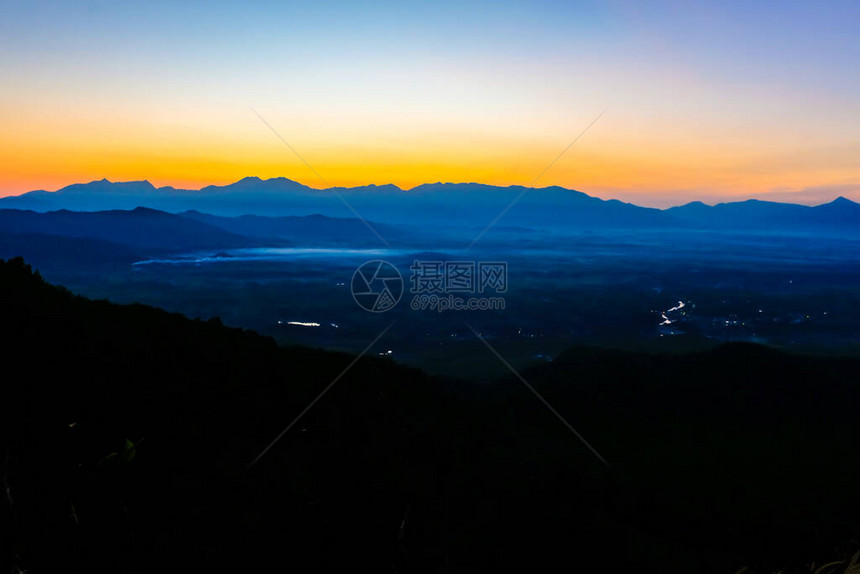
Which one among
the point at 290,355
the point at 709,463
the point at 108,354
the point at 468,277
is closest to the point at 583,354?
the point at 709,463

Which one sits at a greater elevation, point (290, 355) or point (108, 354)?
point (108, 354)

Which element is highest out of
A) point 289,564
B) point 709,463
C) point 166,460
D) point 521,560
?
point 166,460

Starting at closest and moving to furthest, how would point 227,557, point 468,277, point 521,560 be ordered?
point 227,557, point 521,560, point 468,277

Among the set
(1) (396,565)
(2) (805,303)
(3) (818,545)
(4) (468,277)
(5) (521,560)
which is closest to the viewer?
(1) (396,565)

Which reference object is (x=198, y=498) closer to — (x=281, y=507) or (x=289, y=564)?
(x=281, y=507)

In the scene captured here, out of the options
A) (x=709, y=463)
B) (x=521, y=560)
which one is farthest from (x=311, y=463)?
(x=709, y=463)

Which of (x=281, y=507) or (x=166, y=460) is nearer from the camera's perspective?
(x=281, y=507)
